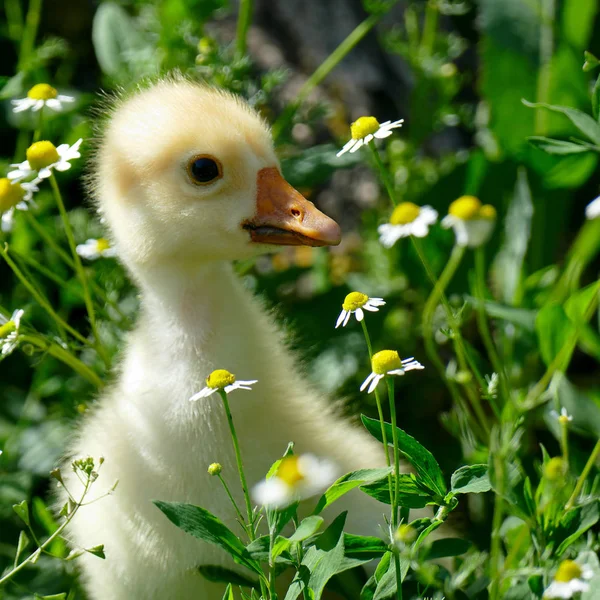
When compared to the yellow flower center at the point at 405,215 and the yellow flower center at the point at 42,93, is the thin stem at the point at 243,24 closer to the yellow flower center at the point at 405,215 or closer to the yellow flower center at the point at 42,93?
the yellow flower center at the point at 42,93

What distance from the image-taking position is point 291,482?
1.13 m

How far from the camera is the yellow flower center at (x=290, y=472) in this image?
1.13 meters

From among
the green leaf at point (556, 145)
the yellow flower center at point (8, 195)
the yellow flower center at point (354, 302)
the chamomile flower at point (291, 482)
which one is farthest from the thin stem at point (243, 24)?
the chamomile flower at point (291, 482)

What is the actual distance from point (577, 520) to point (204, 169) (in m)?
0.83

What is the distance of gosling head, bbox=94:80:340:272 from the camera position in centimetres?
163

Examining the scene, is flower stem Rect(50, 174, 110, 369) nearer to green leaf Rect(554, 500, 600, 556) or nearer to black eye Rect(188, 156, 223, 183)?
black eye Rect(188, 156, 223, 183)

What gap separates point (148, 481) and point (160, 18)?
1.31m

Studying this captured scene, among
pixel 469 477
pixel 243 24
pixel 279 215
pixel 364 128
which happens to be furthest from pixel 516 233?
pixel 469 477

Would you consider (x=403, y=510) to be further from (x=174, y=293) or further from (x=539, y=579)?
(x=174, y=293)

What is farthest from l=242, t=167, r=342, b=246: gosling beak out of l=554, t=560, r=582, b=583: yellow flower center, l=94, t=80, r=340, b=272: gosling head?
l=554, t=560, r=582, b=583: yellow flower center

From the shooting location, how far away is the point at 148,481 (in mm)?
1606

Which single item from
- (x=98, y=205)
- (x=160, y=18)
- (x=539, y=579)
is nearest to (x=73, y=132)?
(x=160, y=18)

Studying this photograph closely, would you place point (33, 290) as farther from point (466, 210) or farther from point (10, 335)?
point (466, 210)

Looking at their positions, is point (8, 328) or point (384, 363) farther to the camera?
point (8, 328)
